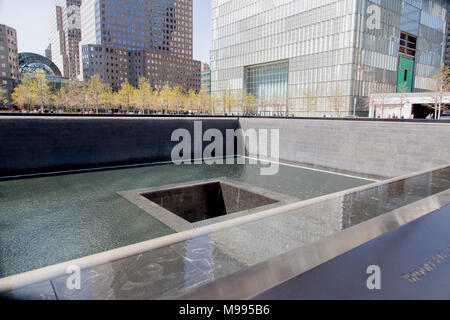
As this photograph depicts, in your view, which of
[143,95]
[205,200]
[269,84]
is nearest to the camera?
[205,200]

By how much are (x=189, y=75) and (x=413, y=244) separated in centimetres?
13104

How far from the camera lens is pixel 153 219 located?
784 centimetres

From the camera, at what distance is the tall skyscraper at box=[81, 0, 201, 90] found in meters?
108

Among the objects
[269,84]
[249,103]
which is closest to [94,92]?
[249,103]

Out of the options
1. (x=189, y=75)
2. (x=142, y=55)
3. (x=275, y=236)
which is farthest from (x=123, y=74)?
(x=275, y=236)

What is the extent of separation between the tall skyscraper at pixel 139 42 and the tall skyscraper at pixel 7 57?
100 ft

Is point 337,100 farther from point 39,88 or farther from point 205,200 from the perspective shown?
point 39,88

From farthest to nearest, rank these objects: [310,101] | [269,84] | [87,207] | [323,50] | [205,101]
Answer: [269,84]
[205,101]
[310,101]
[323,50]
[87,207]

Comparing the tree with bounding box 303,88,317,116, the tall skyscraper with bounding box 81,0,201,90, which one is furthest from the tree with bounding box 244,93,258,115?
the tall skyscraper with bounding box 81,0,201,90

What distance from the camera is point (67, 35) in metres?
156

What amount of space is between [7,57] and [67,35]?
98810 millimetres

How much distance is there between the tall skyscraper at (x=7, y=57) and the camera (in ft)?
225

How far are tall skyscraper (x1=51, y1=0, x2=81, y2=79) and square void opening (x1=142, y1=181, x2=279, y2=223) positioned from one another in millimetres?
164392

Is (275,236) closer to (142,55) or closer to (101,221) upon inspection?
(101,221)
